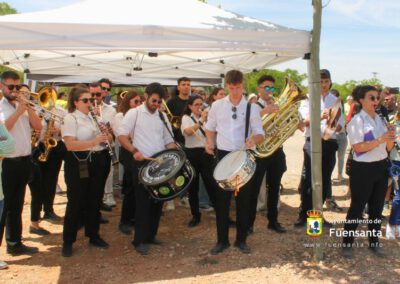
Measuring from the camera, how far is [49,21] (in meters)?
4.14

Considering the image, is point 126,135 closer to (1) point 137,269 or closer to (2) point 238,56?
(1) point 137,269

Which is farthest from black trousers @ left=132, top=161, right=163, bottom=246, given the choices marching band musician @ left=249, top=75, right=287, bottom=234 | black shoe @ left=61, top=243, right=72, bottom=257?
marching band musician @ left=249, top=75, right=287, bottom=234

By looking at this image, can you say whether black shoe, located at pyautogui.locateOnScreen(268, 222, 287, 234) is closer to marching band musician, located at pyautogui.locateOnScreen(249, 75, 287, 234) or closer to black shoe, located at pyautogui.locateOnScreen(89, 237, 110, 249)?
marching band musician, located at pyautogui.locateOnScreen(249, 75, 287, 234)

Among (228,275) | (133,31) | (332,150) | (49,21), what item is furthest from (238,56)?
(228,275)

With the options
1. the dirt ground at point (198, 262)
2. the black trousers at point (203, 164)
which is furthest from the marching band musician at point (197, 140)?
the dirt ground at point (198, 262)

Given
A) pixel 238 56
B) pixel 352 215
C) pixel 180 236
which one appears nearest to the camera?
pixel 352 215

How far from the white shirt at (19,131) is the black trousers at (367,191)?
3.52 m

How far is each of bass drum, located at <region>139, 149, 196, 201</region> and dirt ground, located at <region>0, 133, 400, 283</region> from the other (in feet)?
2.60

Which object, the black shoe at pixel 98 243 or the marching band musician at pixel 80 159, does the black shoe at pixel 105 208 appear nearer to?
the black shoe at pixel 98 243

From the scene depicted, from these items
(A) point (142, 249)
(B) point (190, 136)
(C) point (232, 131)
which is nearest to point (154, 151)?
(C) point (232, 131)

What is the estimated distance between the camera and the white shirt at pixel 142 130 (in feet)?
15.0

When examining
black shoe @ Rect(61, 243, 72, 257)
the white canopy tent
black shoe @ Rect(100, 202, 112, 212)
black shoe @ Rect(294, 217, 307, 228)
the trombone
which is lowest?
black shoe @ Rect(100, 202, 112, 212)

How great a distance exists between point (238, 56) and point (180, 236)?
11.9 ft

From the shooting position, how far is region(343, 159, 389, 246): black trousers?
4250mm
